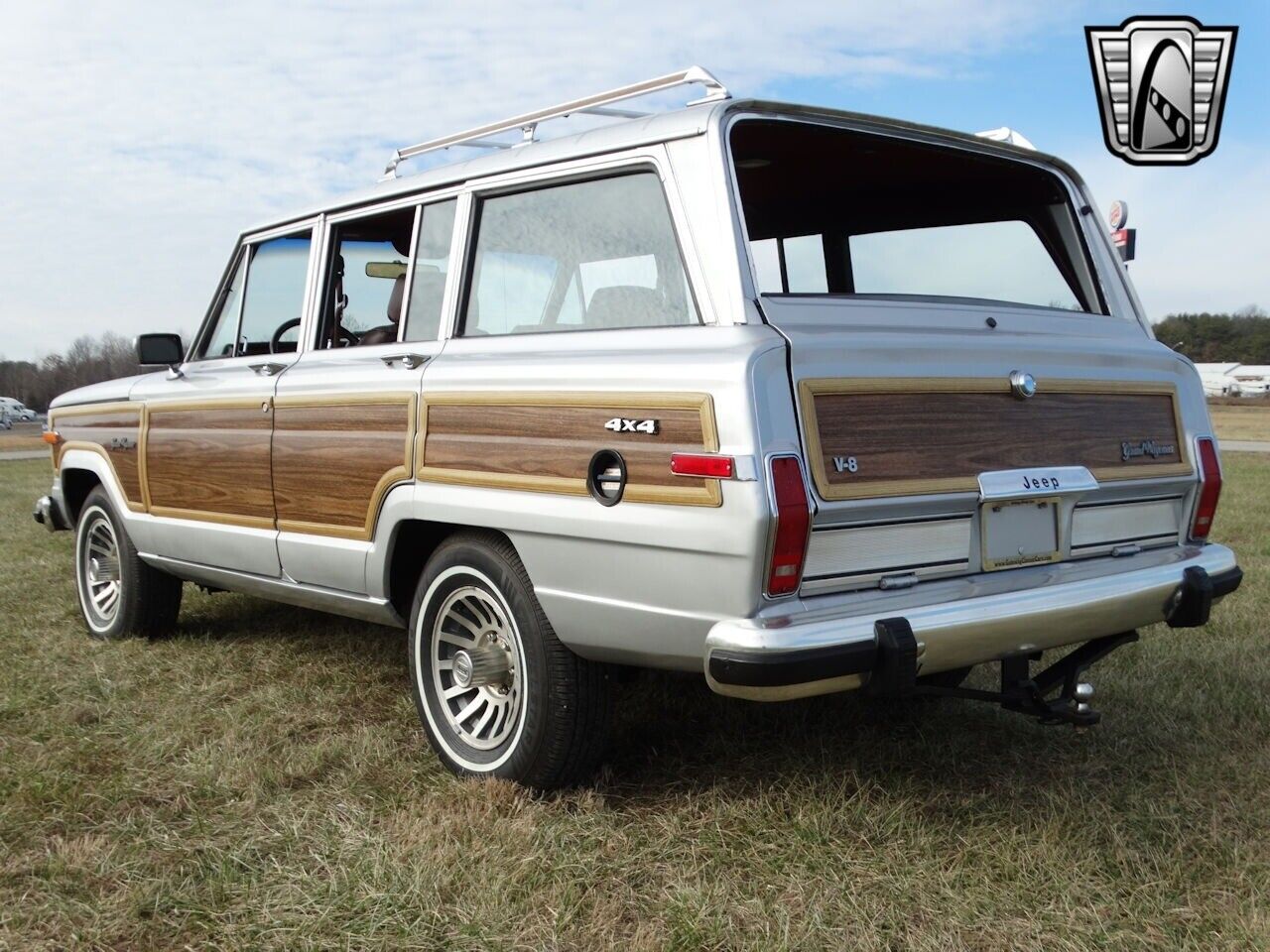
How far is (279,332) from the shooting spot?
5.05m

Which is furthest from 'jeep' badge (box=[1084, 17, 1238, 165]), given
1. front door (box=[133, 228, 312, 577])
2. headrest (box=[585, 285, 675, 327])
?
headrest (box=[585, 285, 675, 327])

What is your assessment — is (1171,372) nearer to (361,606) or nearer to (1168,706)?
(1168,706)

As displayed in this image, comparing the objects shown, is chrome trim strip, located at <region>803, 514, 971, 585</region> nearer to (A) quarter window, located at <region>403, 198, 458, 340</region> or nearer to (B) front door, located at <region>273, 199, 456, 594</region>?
(B) front door, located at <region>273, 199, 456, 594</region>

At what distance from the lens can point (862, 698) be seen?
455 centimetres

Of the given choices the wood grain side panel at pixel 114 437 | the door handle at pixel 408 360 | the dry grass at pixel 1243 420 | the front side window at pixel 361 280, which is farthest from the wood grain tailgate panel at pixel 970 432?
the dry grass at pixel 1243 420

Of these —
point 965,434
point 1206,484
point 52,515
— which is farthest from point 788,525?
point 52,515

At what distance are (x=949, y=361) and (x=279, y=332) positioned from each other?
116 inches

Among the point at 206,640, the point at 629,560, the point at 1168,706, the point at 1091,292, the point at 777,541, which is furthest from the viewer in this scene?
the point at 206,640

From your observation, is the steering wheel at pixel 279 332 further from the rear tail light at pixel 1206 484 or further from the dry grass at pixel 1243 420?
the dry grass at pixel 1243 420

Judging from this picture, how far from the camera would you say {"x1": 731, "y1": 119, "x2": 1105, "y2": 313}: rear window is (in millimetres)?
3982

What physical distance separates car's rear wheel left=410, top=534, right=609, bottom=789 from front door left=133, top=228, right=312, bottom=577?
989 millimetres

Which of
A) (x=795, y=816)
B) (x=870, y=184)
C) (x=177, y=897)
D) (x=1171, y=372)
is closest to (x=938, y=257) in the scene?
(x=870, y=184)

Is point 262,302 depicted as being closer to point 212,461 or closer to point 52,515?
point 212,461

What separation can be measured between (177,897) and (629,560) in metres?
1.40
